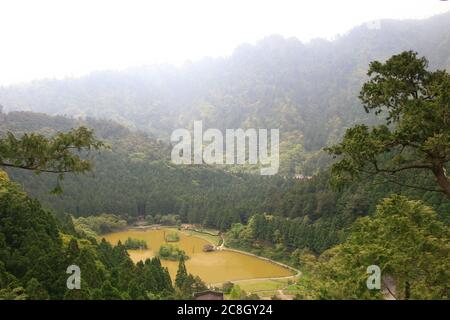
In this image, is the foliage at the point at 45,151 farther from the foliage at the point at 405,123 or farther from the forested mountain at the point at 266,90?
the forested mountain at the point at 266,90

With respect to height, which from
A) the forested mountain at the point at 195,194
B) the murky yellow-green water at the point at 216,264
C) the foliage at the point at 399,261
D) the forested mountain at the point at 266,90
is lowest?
the murky yellow-green water at the point at 216,264

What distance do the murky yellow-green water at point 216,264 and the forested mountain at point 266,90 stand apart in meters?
61.1

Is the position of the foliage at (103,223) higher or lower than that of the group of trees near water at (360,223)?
lower

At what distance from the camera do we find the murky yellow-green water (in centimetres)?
3250

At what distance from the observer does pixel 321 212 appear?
42125 mm

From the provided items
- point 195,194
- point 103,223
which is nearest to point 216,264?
point 103,223

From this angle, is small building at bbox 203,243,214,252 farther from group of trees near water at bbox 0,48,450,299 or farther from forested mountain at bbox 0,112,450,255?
group of trees near water at bbox 0,48,450,299

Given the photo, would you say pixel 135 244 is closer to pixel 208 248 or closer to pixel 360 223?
pixel 208 248

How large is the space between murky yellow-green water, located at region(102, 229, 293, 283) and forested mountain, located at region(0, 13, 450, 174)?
61097 millimetres

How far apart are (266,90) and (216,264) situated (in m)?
115

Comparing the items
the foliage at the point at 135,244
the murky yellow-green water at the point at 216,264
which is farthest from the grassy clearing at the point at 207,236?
the foliage at the point at 135,244

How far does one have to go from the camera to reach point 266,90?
146 metres

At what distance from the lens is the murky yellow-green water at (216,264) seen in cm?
3250

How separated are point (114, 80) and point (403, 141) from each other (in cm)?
19070
